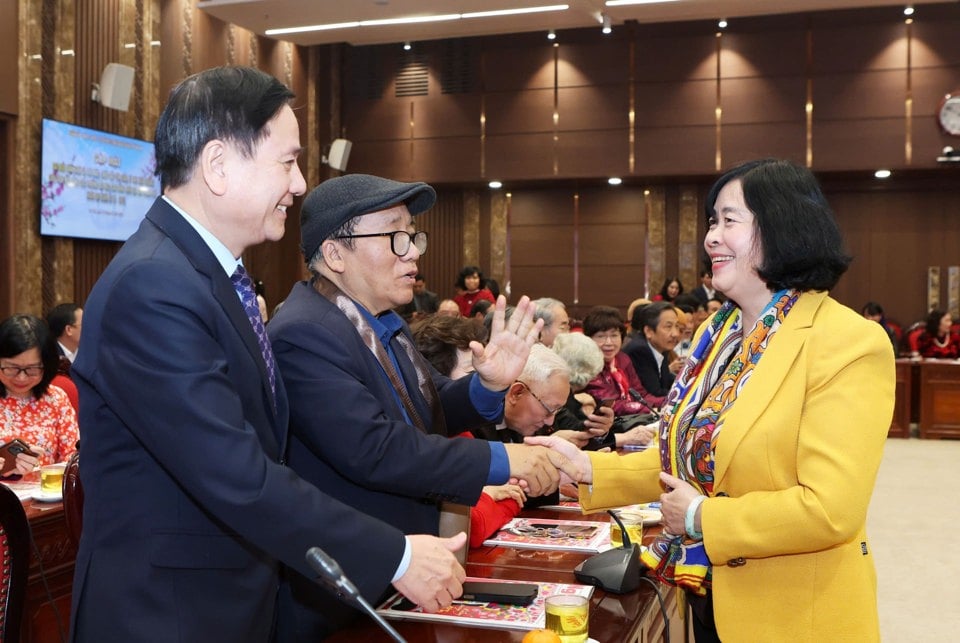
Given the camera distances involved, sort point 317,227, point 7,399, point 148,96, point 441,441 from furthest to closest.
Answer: point 148,96
point 7,399
point 317,227
point 441,441

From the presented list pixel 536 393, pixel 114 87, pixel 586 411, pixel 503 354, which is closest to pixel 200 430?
pixel 503 354

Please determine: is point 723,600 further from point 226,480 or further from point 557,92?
point 557,92

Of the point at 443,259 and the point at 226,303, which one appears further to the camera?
the point at 443,259

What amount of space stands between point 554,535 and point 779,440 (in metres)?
0.99

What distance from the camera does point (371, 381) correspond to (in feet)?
6.22

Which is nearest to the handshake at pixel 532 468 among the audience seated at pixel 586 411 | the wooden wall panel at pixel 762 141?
the audience seated at pixel 586 411

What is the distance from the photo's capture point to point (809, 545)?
5.72 feet

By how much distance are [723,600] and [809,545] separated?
0.23 metres

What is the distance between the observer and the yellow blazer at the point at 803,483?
172 cm

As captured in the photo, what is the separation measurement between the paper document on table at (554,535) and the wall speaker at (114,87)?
7.31m

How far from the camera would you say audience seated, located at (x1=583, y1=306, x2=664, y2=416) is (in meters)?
5.73

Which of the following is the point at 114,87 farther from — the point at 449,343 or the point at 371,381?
the point at 371,381

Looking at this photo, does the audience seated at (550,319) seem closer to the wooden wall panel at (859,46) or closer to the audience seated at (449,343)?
the audience seated at (449,343)

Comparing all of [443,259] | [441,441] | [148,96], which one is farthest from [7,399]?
[443,259]
